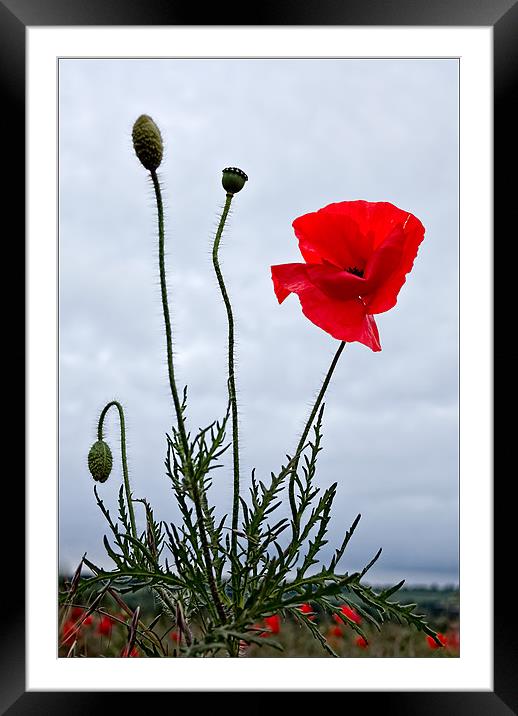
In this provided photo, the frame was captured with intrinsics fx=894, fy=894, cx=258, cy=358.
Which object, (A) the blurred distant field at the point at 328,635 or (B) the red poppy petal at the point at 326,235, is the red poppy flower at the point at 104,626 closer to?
(A) the blurred distant field at the point at 328,635

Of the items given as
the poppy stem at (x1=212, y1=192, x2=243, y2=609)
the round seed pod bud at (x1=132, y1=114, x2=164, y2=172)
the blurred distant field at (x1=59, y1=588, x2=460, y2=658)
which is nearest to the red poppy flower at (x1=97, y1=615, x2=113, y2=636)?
the blurred distant field at (x1=59, y1=588, x2=460, y2=658)

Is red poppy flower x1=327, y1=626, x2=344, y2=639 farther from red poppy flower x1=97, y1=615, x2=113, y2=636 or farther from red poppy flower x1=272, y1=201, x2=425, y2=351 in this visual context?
red poppy flower x1=272, y1=201, x2=425, y2=351

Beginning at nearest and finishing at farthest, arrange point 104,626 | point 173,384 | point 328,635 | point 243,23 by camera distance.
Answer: point 173,384
point 243,23
point 104,626
point 328,635

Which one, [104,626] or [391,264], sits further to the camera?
[104,626]

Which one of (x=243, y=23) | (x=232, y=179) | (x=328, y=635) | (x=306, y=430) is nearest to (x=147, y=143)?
(x=232, y=179)

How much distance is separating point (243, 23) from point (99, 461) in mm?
548

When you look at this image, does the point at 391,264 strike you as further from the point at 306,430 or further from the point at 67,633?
the point at 67,633

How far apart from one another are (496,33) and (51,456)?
74 centimetres

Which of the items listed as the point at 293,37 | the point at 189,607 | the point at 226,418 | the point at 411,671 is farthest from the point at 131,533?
the point at 293,37

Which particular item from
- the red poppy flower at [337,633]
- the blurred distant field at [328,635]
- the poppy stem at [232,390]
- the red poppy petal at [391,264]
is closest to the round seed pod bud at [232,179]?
the poppy stem at [232,390]

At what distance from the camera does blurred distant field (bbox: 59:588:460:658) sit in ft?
3.97

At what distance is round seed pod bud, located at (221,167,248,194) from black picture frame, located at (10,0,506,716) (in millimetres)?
184

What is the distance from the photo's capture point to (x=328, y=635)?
1572 mm

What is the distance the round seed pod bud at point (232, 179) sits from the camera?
103cm
